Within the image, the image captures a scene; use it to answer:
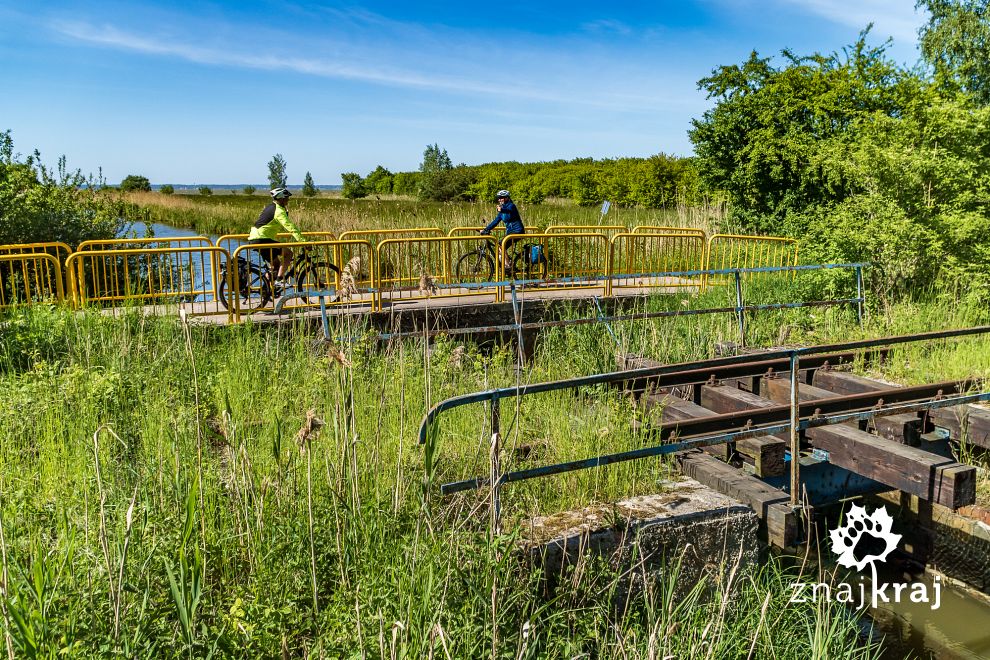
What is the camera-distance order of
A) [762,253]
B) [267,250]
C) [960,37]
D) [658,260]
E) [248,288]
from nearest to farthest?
[248,288]
[267,250]
[658,260]
[762,253]
[960,37]

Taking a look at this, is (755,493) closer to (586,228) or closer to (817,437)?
(817,437)

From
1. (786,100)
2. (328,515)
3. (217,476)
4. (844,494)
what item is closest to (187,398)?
(217,476)

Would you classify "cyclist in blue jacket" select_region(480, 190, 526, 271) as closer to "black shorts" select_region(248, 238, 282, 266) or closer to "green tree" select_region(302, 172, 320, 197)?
A: "black shorts" select_region(248, 238, 282, 266)

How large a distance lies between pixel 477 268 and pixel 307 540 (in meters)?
11.1

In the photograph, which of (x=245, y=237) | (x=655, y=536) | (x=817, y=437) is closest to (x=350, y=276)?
(x=655, y=536)

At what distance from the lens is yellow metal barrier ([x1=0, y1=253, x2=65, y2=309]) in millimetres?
10336

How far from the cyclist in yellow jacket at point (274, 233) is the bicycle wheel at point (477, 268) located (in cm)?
330

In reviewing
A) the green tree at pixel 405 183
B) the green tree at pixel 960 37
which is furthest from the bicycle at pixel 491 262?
the green tree at pixel 405 183

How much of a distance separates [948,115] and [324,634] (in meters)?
11.7

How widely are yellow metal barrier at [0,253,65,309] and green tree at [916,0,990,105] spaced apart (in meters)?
22.7

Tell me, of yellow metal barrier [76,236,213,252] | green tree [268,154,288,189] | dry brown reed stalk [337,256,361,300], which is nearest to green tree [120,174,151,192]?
green tree [268,154,288,189]

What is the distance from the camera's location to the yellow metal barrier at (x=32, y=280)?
1034 cm

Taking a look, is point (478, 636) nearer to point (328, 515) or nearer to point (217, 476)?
point (328, 515)

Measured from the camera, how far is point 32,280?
12531 millimetres
